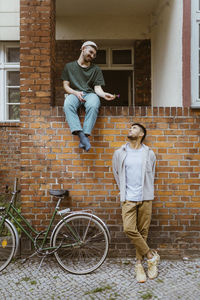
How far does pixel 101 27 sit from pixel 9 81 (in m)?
2.61

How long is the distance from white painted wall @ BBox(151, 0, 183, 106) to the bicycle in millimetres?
2305

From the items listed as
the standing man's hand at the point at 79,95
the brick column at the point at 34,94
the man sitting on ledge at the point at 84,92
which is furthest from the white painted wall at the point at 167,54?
the brick column at the point at 34,94

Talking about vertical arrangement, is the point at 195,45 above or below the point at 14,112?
above

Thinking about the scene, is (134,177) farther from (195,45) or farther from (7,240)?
(195,45)

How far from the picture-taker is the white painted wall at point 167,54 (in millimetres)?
4668

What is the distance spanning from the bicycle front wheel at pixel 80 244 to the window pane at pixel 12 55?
483cm

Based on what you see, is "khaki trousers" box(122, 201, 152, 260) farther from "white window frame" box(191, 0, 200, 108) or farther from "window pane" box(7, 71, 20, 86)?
"window pane" box(7, 71, 20, 86)

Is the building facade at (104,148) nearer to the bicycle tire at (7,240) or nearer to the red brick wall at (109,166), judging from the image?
the red brick wall at (109,166)

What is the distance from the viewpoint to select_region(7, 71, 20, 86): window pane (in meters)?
7.34

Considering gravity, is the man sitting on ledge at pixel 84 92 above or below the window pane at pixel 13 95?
below

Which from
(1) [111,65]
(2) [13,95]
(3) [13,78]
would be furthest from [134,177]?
(3) [13,78]

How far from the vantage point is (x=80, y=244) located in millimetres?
3988

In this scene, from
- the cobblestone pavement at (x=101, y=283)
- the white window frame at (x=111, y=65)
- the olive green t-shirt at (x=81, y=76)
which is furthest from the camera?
the white window frame at (x=111, y=65)

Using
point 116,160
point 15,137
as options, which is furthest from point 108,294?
point 15,137
